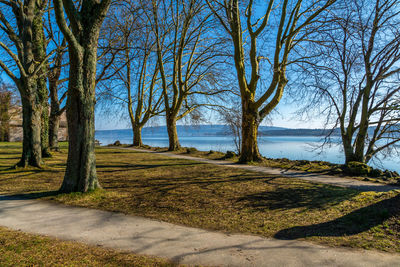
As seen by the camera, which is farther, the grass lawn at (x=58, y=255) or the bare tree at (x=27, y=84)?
the bare tree at (x=27, y=84)

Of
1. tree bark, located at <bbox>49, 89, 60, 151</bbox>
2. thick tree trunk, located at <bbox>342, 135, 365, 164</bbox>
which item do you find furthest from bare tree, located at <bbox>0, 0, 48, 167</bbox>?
thick tree trunk, located at <bbox>342, 135, 365, 164</bbox>

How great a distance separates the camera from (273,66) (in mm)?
10422

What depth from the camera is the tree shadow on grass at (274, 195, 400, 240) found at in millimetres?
3395

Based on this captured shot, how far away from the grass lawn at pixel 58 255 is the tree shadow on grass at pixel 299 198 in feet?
9.11

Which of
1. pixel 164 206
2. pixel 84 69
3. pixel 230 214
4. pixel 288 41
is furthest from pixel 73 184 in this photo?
pixel 288 41

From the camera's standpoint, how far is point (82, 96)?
507cm

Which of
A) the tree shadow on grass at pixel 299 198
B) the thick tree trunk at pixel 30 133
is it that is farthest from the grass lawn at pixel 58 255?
the thick tree trunk at pixel 30 133

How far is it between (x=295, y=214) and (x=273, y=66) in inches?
316

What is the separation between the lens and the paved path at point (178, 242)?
2693mm

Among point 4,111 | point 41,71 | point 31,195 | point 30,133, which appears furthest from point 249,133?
point 4,111

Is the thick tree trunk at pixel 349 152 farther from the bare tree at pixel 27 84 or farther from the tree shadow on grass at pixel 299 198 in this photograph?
the bare tree at pixel 27 84

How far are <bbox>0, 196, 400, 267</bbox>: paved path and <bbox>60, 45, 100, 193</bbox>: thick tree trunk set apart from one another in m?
1.06

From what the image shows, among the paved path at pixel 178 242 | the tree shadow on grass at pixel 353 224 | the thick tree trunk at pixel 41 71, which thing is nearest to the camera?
the paved path at pixel 178 242

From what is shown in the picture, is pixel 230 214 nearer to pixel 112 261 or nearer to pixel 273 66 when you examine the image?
pixel 112 261
